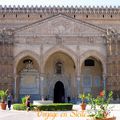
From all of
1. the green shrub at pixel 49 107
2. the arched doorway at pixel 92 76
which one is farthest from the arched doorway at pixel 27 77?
the green shrub at pixel 49 107

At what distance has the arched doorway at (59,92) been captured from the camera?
3438 centimetres

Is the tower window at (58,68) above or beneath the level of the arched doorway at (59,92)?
above

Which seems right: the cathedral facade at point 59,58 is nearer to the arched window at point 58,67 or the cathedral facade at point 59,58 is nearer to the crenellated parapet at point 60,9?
the arched window at point 58,67

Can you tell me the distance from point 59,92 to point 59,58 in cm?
356

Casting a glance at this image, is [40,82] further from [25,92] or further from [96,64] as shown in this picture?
[96,64]

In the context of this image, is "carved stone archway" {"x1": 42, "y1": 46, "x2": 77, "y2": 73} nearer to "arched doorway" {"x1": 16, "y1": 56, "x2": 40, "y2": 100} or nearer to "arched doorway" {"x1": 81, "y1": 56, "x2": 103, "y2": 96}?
"arched doorway" {"x1": 16, "y1": 56, "x2": 40, "y2": 100}

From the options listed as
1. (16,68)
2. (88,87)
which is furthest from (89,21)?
(16,68)

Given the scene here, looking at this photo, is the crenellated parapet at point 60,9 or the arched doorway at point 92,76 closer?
the arched doorway at point 92,76

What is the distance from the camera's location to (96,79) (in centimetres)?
3434

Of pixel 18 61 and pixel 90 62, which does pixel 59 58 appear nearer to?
pixel 90 62

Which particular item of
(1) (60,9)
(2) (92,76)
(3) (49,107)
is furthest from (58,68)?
(3) (49,107)

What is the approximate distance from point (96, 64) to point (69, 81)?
10.9 feet

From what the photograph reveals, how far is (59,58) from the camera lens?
113 ft

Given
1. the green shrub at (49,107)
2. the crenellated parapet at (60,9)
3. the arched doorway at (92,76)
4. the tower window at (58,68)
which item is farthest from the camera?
the crenellated parapet at (60,9)
